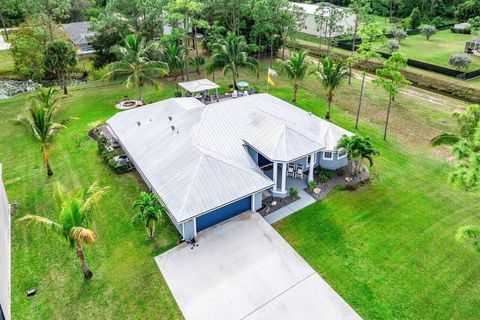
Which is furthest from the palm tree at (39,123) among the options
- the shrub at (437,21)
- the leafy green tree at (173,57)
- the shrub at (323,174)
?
the shrub at (437,21)

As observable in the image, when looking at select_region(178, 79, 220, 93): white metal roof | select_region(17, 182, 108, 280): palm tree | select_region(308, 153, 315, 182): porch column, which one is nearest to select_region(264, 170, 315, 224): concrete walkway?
select_region(308, 153, 315, 182): porch column

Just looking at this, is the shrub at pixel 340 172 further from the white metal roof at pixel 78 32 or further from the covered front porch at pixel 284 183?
the white metal roof at pixel 78 32

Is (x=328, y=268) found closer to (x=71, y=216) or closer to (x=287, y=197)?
(x=287, y=197)

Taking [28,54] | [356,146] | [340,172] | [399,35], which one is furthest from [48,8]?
[399,35]

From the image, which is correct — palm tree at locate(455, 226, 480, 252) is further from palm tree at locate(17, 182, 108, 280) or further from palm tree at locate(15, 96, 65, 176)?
palm tree at locate(15, 96, 65, 176)

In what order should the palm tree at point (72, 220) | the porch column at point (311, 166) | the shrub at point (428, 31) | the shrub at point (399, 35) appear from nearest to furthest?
the palm tree at point (72, 220) → the porch column at point (311, 166) → the shrub at point (399, 35) → the shrub at point (428, 31)

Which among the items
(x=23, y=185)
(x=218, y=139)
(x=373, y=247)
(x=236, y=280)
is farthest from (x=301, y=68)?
(x=23, y=185)
